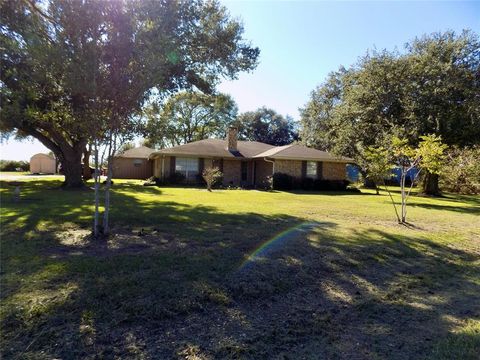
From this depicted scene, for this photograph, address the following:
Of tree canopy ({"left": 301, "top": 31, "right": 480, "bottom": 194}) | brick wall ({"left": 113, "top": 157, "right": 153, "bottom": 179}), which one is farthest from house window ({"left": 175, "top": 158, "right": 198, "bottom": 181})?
brick wall ({"left": 113, "top": 157, "right": 153, "bottom": 179})

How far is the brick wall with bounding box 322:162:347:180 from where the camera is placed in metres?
28.7

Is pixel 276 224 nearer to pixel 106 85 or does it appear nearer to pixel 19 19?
pixel 106 85

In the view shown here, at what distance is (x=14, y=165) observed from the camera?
57.6 meters

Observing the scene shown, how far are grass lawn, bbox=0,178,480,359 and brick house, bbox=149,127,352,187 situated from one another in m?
18.7

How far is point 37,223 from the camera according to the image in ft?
29.1

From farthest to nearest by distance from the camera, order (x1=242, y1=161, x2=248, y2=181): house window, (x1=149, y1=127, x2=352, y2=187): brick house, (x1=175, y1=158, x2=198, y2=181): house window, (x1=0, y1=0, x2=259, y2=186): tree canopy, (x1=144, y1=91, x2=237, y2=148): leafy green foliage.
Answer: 1. (x1=144, y1=91, x2=237, y2=148): leafy green foliage
2. (x1=242, y1=161, x2=248, y2=181): house window
3. (x1=175, y1=158, x2=198, y2=181): house window
4. (x1=149, y1=127, x2=352, y2=187): brick house
5. (x1=0, y1=0, x2=259, y2=186): tree canopy

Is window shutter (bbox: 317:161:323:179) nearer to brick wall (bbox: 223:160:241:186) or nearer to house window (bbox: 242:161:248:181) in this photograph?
house window (bbox: 242:161:248:181)

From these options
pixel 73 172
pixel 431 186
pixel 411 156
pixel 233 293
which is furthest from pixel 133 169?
pixel 233 293

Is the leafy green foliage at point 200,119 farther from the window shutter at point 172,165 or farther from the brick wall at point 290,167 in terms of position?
the brick wall at point 290,167

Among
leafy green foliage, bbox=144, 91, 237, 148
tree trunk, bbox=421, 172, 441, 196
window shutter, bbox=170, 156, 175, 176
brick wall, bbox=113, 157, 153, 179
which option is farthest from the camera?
leafy green foliage, bbox=144, 91, 237, 148

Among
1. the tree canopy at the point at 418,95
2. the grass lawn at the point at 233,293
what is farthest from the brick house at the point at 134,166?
the grass lawn at the point at 233,293

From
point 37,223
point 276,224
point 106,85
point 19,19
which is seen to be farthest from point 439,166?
point 19,19

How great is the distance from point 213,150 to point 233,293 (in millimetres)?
25506

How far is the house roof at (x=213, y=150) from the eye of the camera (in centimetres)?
2870
